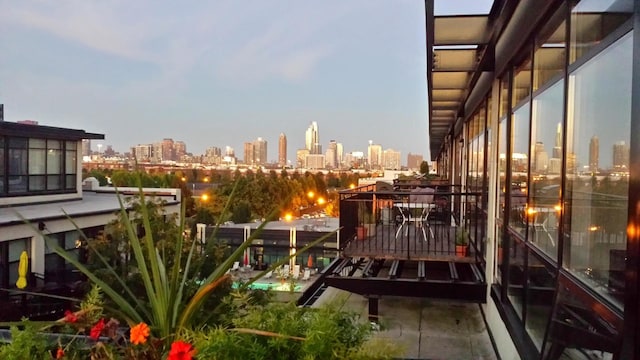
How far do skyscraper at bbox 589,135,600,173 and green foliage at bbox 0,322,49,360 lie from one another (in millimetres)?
2254

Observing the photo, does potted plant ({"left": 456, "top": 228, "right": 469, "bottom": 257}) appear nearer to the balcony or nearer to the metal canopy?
the balcony

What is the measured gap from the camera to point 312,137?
74.4 metres

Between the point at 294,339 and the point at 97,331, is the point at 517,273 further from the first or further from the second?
the point at 97,331

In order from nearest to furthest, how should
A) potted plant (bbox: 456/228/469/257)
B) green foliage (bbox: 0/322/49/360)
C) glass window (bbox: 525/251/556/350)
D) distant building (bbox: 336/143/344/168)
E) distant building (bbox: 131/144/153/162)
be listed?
green foliage (bbox: 0/322/49/360)
distant building (bbox: 131/144/153/162)
glass window (bbox: 525/251/556/350)
potted plant (bbox: 456/228/469/257)
distant building (bbox: 336/143/344/168)

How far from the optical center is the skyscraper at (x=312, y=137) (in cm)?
7369

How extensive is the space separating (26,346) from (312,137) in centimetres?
7316

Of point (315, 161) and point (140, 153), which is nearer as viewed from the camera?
point (140, 153)

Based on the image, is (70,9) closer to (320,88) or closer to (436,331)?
(320,88)

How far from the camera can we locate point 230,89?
5828cm

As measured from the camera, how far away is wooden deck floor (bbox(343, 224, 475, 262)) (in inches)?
250

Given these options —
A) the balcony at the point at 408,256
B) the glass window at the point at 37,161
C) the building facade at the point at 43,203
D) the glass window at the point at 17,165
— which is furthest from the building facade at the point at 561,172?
the glass window at the point at 37,161

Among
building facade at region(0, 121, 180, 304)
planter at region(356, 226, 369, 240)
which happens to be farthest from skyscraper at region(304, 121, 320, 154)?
planter at region(356, 226, 369, 240)

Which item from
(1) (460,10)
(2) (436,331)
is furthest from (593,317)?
(2) (436,331)

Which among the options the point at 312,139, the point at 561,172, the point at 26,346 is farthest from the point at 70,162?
the point at 312,139
